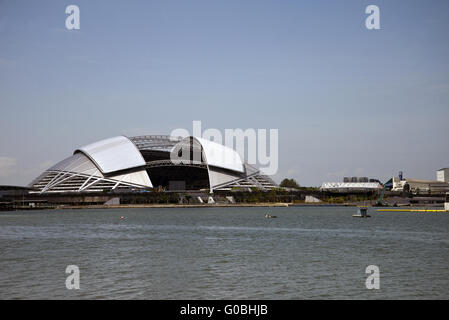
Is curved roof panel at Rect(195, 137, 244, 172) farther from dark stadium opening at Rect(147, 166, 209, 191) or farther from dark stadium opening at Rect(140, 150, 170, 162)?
dark stadium opening at Rect(140, 150, 170, 162)

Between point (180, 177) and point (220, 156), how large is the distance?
21264 mm

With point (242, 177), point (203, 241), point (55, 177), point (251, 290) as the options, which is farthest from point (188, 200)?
point (251, 290)

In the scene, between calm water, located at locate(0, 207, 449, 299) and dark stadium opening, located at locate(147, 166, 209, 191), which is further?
dark stadium opening, located at locate(147, 166, 209, 191)

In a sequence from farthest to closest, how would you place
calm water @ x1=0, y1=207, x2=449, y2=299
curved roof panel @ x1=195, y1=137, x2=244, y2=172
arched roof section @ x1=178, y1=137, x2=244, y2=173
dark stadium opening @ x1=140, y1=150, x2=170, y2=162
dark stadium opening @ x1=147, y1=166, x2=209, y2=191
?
1. dark stadium opening @ x1=147, y1=166, x2=209, y2=191
2. dark stadium opening @ x1=140, y1=150, x2=170, y2=162
3. curved roof panel @ x1=195, y1=137, x2=244, y2=172
4. arched roof section @ x1=178, y1=137, x2=244, y2=173
5. calm water @ x1=0, y1=207, x2=449, y2=299

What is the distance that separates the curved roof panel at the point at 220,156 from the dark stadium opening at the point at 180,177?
10.1 meters

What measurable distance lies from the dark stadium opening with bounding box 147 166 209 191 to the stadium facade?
549 millimetres

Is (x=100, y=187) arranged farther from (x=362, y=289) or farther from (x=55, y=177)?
(x=362, y=289)

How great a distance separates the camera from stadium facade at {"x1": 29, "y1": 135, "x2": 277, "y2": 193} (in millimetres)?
143125

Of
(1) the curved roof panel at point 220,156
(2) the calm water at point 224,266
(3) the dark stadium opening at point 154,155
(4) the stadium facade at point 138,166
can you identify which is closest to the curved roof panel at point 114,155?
(4) the stadium facade at point 138,166

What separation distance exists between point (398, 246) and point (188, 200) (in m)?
113

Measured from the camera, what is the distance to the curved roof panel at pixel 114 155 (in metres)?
143

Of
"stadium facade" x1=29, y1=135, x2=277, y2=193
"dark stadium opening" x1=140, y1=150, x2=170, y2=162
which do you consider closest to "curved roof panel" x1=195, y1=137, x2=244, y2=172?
"stadium facade" x1=29, y1=135, x2=277, y2=193

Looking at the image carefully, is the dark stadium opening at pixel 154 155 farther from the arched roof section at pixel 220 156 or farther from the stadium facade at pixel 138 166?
the arched roof section at pixel 220 156

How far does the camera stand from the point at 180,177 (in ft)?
550
